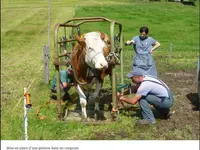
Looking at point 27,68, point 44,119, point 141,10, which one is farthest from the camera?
point 141,10

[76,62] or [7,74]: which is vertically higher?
[76,62]

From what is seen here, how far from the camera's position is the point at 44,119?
724 centimetres

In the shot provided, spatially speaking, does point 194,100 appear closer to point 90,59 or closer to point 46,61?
point 90,59

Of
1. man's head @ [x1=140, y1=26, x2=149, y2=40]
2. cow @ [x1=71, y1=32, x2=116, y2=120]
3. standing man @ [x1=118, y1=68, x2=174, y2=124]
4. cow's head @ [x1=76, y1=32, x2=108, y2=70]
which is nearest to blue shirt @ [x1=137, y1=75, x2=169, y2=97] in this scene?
standing man @ [x1=118, y1=68, x2=174, y2=124]

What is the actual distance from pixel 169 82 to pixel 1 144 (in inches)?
256

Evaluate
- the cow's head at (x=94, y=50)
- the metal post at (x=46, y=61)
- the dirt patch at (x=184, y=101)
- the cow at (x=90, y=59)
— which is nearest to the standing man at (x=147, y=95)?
the dirt patch at (x=184, y=101)

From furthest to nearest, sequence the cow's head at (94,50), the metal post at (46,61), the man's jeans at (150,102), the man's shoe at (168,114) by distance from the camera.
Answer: the metal post at (46,61) < the man's shoe at (168,114) < the man's jeans at (150,102) < the cow's head at (94,50)

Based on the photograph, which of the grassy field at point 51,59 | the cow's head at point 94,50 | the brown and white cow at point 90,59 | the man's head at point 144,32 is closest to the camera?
the cow's head at point 94,50

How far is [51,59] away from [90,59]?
770 centimetres

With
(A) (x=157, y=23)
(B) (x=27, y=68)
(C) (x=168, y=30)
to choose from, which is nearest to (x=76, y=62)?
(B) (x=27, y=68)

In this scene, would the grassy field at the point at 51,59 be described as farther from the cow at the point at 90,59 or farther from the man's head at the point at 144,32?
the man's head at the point at 144,32

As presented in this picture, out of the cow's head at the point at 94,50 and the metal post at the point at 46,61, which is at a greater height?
the cow's head at the point at 94,50

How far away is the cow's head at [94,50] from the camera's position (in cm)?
603

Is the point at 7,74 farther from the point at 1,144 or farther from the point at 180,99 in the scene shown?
the point at 1,144
